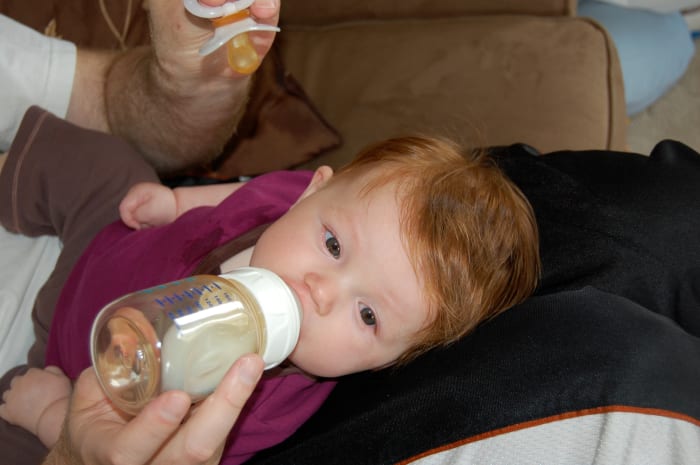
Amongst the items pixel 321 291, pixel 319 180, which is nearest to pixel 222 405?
pixel 321 291

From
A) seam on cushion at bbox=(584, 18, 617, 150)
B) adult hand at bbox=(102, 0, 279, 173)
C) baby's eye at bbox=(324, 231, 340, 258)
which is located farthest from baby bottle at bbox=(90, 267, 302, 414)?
seam on cushion at bbox=(584, 18, 617, 150)

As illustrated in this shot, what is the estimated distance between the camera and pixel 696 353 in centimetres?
95

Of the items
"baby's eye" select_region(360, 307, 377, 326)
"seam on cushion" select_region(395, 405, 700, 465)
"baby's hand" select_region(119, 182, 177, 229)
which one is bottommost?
"seam on cushion" select_region(395, 405, 700, 465)

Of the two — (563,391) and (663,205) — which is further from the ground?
(663,205)

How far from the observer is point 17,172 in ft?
4.26

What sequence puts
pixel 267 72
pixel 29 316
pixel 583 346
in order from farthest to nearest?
pixel 267 72
pixel 29 316
pixel 583 346

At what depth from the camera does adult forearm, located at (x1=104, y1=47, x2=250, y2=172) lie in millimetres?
1296

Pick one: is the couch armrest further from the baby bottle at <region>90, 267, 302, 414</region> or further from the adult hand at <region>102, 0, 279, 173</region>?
→ the baby bottle at <region>90, 267, 302, 414</region>

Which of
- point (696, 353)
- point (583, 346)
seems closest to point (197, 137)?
point (583, 346)

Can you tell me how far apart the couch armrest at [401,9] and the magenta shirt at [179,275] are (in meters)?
0.95

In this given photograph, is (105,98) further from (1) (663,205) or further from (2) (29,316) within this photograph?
(1) (663,205)

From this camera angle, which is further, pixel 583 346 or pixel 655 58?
pixel 655 58

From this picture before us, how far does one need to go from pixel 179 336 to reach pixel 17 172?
76cm

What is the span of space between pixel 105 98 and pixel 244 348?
3.15 feet
